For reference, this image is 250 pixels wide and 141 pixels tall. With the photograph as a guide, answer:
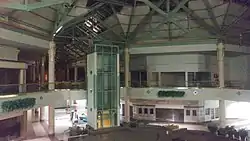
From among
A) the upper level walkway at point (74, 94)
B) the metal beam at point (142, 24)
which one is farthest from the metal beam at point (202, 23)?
the upper level walkway at point (74, 94)

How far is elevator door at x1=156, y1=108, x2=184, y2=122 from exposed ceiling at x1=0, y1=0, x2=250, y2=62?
9122 mm

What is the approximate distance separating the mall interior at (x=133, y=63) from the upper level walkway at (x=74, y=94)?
3.7 inches

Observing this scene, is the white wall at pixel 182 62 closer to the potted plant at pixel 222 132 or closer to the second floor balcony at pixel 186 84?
the second floor balcony at pixel 186 84

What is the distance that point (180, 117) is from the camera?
1331 inches

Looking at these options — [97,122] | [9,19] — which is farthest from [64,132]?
[9,19]

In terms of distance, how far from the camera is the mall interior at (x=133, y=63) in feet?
78.2

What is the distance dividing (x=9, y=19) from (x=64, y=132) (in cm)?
1291

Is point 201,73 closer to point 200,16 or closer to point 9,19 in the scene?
point 200,16

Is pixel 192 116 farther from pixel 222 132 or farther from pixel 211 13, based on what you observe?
pixel 211 13

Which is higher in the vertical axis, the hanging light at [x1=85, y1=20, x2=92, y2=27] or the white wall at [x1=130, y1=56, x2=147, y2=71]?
the hanging light at [x1=85, y1=20, x2=92, y2=27]

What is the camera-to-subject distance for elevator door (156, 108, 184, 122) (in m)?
33.8

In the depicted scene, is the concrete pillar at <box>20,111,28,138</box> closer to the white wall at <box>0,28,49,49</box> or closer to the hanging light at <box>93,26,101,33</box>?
the white wall at <box>0,28,49,49</box>

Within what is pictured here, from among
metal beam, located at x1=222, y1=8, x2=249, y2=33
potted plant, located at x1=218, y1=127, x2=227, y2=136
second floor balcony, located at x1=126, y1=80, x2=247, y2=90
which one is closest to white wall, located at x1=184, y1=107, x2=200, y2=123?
second floor balcony, located at x1=126, y1=80, x2=247, y2=90

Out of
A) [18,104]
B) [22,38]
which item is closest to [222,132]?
[18,104]
